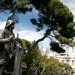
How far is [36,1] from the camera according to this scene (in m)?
19.0

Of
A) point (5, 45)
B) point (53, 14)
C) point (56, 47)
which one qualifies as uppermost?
point (53, 14)

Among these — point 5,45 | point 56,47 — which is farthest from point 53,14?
point 5,45

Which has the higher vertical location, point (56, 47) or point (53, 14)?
point (53, 14)

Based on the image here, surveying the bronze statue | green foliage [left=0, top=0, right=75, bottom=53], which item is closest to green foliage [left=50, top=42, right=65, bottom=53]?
green foliage [left=0, top=0, right=75, bottom=53]

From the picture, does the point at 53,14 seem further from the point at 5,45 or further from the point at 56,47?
the point at 5,45

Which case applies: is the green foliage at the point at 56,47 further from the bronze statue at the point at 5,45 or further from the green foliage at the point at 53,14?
the bronze statue at the point at 5,45

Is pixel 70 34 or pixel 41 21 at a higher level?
pixel 41 21

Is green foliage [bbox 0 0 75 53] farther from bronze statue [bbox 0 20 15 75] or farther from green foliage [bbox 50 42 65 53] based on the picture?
bronze statue [bbox 0 20 15 75]

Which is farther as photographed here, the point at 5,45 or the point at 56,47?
the point at 56,47

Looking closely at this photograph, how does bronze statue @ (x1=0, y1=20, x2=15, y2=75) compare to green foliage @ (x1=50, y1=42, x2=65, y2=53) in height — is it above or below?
below

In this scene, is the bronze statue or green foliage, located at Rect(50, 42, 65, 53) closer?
the bronze statue

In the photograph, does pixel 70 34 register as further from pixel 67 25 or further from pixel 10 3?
pixel 10 3

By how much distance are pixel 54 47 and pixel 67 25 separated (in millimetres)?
2327

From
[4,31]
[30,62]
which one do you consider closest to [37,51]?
[30,62]
